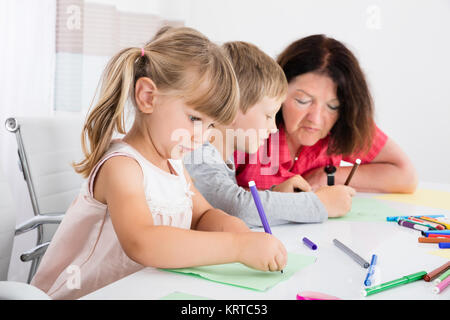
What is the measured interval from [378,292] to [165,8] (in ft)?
7.12

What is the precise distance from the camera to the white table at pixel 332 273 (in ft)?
1.67

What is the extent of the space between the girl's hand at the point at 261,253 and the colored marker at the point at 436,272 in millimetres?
177

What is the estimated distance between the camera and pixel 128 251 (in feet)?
1.98

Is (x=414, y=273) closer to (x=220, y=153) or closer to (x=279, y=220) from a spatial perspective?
(x=279, y=220)

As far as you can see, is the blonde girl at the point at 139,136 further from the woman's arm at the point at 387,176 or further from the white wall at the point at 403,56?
the white wall at the point at 403,56

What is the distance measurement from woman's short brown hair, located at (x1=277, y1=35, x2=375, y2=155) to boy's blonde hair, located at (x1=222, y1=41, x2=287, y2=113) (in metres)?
0.16

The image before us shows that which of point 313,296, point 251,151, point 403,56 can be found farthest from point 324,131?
point 403,56

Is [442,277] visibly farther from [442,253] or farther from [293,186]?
[293,186]

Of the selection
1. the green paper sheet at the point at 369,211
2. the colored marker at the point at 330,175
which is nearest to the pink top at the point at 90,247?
the green paper sheet at the point at 369,211

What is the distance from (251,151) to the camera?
3.52 feet

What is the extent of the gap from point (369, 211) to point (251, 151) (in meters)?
0.30

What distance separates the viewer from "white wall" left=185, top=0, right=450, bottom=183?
2.10 m

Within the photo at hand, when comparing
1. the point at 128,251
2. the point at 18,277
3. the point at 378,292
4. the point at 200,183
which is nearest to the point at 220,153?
the point at 200,183

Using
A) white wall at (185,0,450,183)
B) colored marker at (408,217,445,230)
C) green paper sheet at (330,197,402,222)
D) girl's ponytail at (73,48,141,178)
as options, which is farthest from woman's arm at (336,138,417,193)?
white wall at (185,0,450,183)
